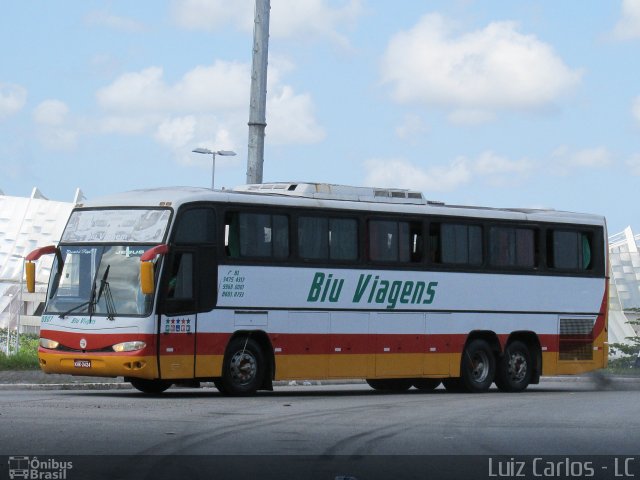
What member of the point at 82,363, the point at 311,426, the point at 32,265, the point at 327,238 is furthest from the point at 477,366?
the point at 311,426

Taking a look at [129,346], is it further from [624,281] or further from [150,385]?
[624,281]

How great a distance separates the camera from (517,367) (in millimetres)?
27266

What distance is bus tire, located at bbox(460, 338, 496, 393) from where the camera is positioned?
26.2 metres

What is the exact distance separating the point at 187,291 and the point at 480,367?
6.95 metres

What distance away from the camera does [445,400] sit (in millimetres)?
22984

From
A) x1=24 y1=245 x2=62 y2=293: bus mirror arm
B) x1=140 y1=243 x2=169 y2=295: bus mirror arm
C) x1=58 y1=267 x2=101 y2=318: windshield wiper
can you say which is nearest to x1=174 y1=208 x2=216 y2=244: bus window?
x1=140 y1=243 x2=169 y2=295: bus mirror arm

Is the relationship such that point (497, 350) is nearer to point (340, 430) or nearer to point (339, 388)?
point (339, 388)

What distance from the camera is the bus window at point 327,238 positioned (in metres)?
23.5

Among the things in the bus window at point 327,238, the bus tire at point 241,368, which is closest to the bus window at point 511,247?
the bus window at point 327,238

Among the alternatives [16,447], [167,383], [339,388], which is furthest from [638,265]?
[16,447]

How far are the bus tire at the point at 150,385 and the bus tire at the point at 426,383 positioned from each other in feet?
19.5

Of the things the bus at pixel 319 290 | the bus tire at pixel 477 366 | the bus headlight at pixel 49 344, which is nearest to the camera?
the bus at pixel 319 290

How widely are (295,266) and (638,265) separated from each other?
337ft

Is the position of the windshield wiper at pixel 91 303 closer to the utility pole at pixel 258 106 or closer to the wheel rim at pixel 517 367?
the utility pole at pixel 258 106
